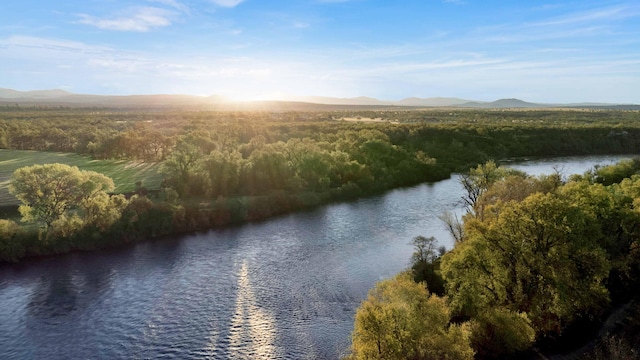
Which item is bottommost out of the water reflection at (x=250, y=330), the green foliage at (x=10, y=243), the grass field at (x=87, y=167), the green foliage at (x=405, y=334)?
the water reflection at (x=250, y=330)

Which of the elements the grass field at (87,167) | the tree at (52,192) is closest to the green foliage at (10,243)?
the tree at (52,192)

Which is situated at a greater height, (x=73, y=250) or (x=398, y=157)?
(x=398, y=157)

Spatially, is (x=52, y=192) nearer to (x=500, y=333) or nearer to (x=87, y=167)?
(x=87, y=167)

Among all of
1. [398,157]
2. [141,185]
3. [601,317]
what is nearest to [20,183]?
[141,185]

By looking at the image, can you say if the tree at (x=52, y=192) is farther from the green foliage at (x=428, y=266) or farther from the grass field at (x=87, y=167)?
the green foliage at (x=428, y=266)

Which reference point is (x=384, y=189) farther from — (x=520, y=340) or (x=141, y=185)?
(x=520, y=340)

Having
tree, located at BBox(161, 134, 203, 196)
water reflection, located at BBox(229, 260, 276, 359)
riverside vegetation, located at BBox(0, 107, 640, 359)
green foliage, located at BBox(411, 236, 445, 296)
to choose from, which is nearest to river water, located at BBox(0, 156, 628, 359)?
water reflection, located at BBox(229, 260, 276, 359)
